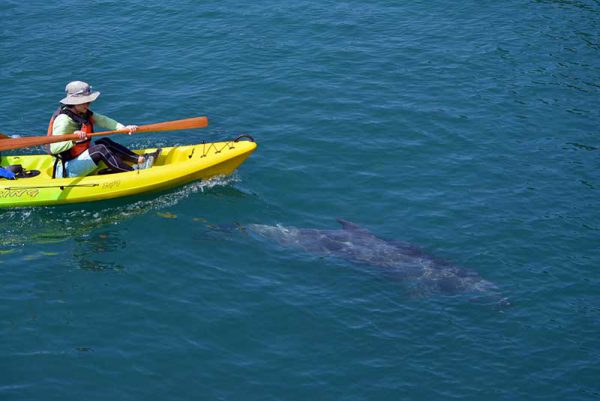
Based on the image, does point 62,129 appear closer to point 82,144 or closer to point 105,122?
point 82,144

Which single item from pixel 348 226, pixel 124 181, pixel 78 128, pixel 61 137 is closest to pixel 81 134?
pixel 61 137

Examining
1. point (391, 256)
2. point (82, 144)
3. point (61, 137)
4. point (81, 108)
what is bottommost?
point (391, 256)

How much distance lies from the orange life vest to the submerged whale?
3.59m

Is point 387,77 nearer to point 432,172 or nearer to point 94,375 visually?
point 432,172

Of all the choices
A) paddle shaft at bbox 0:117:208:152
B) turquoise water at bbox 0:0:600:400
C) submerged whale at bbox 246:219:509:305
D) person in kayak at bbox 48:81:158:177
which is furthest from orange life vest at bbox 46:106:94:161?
submerged whale at bbox 246:219:509:305

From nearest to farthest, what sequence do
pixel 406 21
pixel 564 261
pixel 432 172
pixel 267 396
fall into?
pixel 267 396 < pixel 564 261 < pixel 432 172 < pixel 406 21

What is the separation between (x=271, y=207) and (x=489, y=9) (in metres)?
11.3

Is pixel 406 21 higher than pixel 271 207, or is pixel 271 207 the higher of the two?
pixel 406 21

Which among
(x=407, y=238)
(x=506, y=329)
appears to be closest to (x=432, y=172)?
(x=407, y=238)

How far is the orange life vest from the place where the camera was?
16.3m

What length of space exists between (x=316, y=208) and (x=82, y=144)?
4.61 metres

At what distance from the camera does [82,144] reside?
54.2 ft

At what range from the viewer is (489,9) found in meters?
24.5

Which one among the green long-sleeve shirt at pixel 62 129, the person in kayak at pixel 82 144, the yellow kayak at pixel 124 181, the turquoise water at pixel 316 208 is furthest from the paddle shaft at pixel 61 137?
the turquoise water at pixel 316 208
